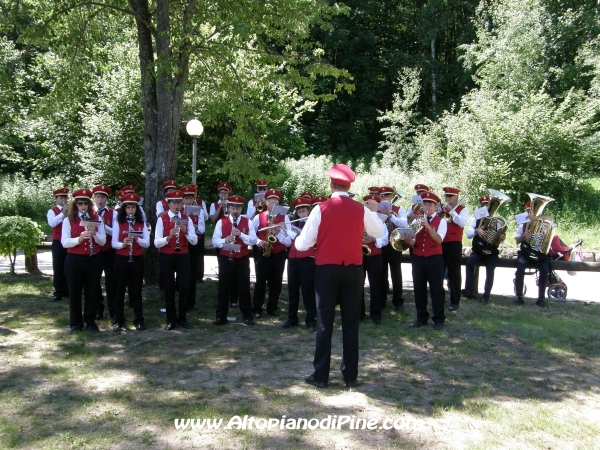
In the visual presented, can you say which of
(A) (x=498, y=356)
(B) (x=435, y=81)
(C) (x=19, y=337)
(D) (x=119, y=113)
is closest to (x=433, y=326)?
(A) (x=498, y=356)

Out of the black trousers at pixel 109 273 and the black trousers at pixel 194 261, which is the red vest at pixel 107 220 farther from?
the black trousers at pixel 194 261

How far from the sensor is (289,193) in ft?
76.3

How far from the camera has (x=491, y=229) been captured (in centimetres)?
1030

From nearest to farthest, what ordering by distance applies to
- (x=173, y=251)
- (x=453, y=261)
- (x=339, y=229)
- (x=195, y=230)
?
(x=339, y=229), (x=173, y=251), (x=195, y=230), (x=453, y=261)

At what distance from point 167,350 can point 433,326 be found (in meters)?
3.81

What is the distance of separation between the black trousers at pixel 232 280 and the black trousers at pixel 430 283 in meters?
2.51

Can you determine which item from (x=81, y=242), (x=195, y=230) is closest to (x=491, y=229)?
(x=195, y=230)

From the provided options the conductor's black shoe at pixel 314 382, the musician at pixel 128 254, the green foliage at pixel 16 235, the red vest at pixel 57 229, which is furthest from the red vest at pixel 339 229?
the green foliage at pixel 16 235

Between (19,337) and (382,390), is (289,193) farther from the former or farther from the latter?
(382,390)

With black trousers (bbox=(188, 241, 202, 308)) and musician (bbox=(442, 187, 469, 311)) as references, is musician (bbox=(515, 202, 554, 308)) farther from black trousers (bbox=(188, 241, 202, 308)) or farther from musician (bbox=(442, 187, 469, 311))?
black trousers (bbox=(188, 241, 202, 308))

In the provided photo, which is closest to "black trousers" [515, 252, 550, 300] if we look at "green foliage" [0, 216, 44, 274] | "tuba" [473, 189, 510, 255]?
"tuba" [473, 189, 510, 255]

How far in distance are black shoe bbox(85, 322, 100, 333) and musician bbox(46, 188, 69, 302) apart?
7.31 feet

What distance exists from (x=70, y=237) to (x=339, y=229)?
408 cm

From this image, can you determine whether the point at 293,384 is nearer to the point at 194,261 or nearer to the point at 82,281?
the point at 82,281
